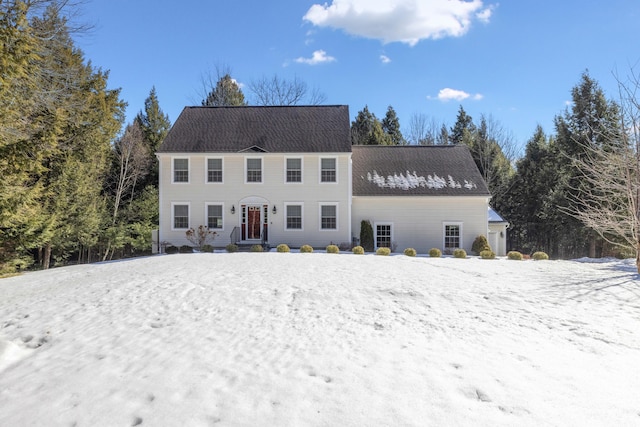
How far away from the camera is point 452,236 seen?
2228 cm

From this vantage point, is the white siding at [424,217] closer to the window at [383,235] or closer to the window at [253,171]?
the window at [383,235]

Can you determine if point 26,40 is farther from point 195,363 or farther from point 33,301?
Answer: point 195,363

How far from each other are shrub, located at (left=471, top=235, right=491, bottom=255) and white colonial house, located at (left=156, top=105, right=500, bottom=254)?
1.93ft

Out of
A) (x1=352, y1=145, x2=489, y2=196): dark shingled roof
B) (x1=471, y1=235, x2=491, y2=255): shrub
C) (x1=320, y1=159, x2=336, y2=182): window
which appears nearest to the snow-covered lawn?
(x1=471, y1=235, x2=491, y2=255): shrub

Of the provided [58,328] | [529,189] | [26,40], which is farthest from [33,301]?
[529,189]

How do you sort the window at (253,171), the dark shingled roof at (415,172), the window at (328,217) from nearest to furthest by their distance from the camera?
the window at (328,217), the window at (253,171), the dark shingled roof at (415,172)

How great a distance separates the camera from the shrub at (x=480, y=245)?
2130 centimetres

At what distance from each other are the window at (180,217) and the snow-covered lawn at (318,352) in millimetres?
12017

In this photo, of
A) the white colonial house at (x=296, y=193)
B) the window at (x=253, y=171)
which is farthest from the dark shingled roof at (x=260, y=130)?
the window at (x=253, y=171)

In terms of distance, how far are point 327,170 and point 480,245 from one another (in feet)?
30.6

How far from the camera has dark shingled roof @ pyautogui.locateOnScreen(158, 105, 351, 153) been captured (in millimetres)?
21734

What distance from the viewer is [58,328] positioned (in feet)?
20.8

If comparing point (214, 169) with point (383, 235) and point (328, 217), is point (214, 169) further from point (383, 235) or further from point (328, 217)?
point (383, 235)

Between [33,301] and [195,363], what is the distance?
551 centimetres
